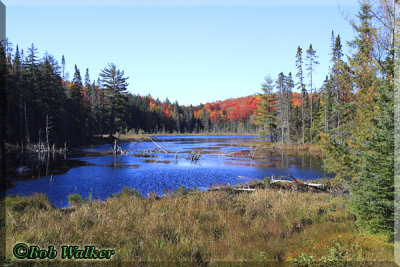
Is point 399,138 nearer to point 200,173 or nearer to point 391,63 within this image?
point 391,63

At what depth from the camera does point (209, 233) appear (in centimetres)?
725

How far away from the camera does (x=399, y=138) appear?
580 centimetres

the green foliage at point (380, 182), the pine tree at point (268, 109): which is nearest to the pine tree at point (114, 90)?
the pine tree at point (268, 109)

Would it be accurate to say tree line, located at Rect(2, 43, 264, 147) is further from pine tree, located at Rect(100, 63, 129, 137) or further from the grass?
the grass

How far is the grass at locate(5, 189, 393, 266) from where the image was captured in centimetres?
570

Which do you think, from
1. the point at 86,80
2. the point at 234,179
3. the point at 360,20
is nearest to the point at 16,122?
the point at 234,179

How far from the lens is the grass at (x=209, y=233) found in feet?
18.7

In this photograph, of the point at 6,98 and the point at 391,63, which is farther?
the point at 6,98

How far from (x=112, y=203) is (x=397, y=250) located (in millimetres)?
9781

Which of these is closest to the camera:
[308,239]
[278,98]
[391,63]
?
[308,239]

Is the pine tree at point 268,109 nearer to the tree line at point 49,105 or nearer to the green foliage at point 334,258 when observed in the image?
the tree line at point 49,105

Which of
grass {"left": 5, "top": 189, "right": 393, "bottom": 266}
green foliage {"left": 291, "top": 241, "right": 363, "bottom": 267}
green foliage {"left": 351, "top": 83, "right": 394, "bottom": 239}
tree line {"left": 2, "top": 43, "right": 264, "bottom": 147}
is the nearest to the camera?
green foliage {"left": 291, "top": 241, "right": 363, "bottom": 267}

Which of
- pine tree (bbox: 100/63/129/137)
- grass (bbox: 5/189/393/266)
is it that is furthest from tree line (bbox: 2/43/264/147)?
grass (bbox: 5/189/393/266)

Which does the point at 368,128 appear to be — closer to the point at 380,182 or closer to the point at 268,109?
the point at 380,182
